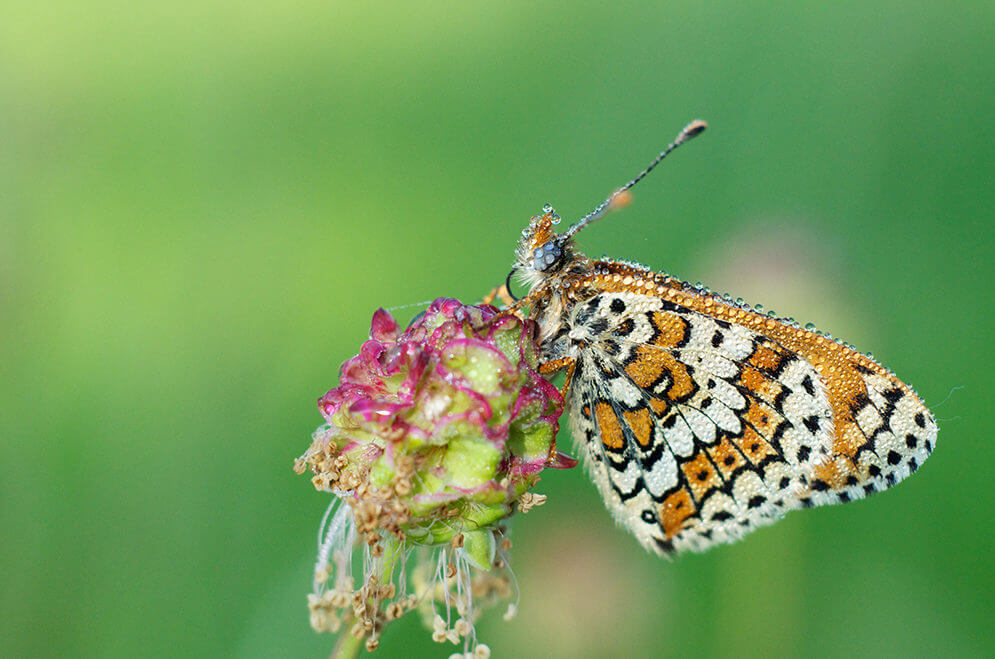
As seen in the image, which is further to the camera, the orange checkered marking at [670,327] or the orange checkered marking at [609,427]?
the orange checkered marking at [609,427]

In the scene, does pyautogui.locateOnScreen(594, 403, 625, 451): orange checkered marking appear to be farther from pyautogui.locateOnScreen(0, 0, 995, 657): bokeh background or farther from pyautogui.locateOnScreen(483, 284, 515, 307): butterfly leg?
pyautogui.locateOnScreen(0, 0, 995, 657): bokeh background

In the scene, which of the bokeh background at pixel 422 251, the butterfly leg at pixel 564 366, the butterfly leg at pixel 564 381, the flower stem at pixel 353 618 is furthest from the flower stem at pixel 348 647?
the bokeh background at pixel 422 251

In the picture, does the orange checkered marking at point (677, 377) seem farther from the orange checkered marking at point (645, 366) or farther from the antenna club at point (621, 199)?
the antenna club at point (621, 199)

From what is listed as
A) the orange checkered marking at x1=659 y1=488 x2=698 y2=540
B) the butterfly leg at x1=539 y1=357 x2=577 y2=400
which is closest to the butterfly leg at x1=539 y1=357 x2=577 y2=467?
the butterfly leg at x1=539 y1=357 x2=577 y2=400

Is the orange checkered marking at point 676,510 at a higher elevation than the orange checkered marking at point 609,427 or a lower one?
lower

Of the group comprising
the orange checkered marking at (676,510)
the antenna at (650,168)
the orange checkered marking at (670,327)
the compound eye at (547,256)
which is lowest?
the orange checkered marking at (676,510)

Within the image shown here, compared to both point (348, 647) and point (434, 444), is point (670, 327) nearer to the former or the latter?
point (434, 444)

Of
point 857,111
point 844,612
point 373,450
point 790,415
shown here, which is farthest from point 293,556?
point 857,111

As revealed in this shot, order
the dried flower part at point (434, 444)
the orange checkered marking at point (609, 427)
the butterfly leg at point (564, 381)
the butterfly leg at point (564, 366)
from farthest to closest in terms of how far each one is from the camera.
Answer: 1. the orange checkered marking at point (609, 427)
2. the butterfly leg at point (564, 366)
3. the butterfly leg at point (564, 381)
4. the dried flower part at point (434, 444)
